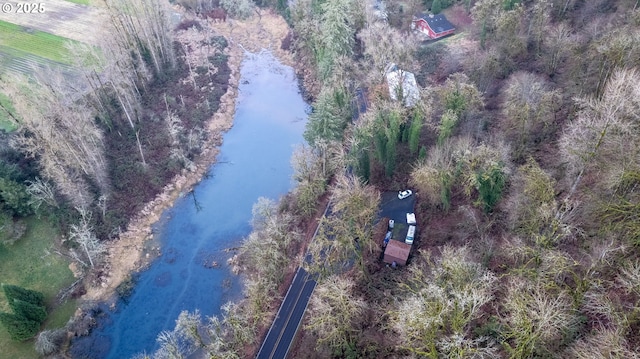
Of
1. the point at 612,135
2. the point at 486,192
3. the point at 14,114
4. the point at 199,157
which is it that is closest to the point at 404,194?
the point at 486,192

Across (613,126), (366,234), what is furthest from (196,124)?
(613,126)

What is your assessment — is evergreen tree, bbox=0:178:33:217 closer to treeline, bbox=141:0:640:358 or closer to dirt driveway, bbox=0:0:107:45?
treeline, bbox=141:0:640:358

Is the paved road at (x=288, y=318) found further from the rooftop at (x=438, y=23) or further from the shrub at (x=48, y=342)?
the rooftop at (x=438, y=23)

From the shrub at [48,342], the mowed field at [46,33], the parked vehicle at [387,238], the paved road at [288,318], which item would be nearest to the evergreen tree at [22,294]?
the shrub at [48,342]

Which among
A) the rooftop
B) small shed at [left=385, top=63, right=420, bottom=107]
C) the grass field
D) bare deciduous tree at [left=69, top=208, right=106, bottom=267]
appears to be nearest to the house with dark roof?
the rooftop

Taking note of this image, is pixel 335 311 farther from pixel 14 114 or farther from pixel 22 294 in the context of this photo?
pixel 14 114

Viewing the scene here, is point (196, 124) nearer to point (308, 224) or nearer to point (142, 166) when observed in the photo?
point (142, 166)

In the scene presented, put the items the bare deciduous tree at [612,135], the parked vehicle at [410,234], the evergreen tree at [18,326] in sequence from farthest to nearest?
the parked vehicle at [410,234] < the evergreen tree at [18,326] < the bare deciduous tree at [612,135]
